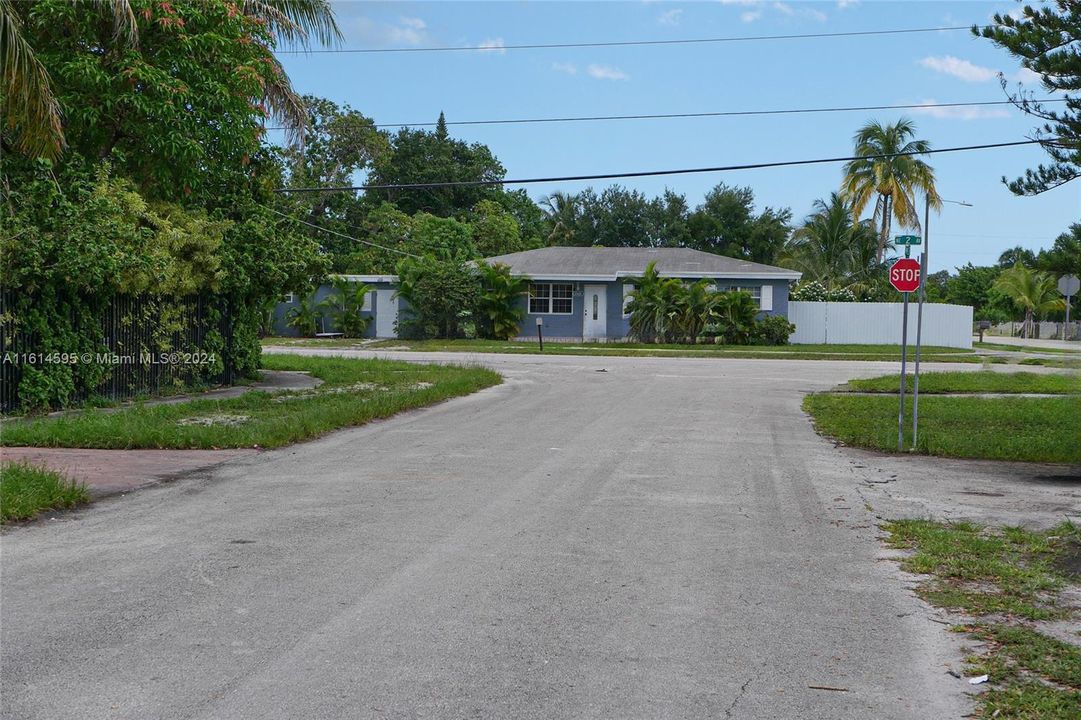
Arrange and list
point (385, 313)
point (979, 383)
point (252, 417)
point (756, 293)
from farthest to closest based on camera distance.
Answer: point (385, 313) → point (756, 293) → point (979, 383) → point (252, 417)

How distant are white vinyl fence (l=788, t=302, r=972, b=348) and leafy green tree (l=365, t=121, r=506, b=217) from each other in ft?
96.3

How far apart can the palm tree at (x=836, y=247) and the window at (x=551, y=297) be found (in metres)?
15.6

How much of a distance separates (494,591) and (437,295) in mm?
35979

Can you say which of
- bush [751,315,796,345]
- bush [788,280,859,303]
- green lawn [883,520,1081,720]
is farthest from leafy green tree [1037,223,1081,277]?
bush [788,280,859,303]

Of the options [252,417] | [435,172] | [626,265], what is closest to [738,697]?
[252,417]

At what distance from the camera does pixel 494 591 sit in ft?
20.2

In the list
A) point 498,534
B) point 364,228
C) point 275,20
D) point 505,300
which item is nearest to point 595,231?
point 364,228

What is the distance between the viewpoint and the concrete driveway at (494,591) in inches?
181

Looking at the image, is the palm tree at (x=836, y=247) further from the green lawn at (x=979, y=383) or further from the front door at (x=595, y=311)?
the green lawn at (x=979, y=383)

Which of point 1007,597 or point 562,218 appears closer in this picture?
point 1007,597

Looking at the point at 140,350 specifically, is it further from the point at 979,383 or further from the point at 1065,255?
the point at 979,383

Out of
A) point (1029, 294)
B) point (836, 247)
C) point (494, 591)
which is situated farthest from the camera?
Result: point (1029, 294)

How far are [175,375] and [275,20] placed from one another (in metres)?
7.89

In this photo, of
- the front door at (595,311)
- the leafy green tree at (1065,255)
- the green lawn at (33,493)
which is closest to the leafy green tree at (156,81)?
the green lawn at (33,493)
